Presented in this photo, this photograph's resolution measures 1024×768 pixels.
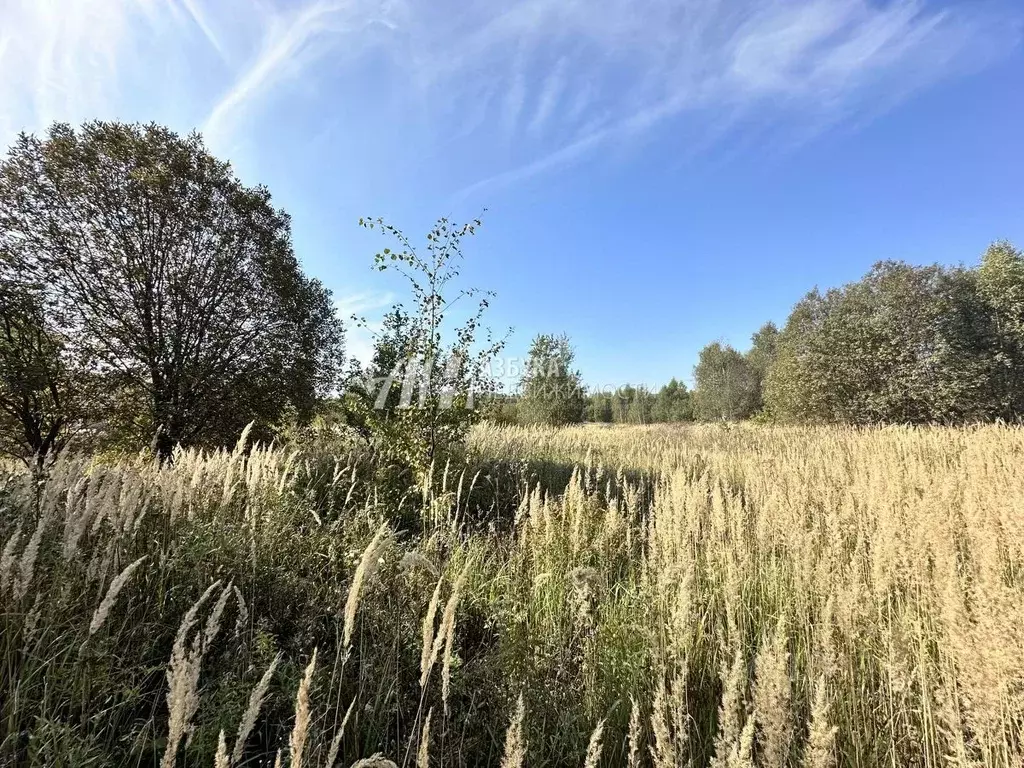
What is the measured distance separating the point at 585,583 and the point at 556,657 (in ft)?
1.19

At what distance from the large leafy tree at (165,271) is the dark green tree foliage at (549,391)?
11.6m

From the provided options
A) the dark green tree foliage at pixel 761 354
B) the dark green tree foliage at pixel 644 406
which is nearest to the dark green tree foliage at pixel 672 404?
the dark green tree foliage at pixel 644 406

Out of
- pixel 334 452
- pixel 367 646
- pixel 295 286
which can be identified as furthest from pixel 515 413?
pixel 367 646

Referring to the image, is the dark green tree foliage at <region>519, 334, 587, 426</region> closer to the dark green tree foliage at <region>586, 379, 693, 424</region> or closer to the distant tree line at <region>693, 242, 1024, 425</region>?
the distant tree line at <region>693, 242, 1024, 425</region>

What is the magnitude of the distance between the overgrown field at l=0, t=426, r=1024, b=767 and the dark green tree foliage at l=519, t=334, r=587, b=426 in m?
15.8

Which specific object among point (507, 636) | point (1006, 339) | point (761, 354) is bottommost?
point (507, 636)

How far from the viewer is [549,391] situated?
20.8 meters

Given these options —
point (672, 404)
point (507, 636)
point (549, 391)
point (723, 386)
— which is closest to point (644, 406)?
point (672, 404)

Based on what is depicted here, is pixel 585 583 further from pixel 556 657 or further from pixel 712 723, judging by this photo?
pixel 712 723

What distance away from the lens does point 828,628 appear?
5.27 feet

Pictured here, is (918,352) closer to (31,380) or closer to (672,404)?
(31,380)

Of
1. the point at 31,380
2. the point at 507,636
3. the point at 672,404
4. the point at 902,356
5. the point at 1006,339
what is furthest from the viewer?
the point at 672,404

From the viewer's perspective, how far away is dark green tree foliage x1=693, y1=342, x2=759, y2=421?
3575 centimetres

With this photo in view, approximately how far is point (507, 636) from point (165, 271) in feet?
28.9
